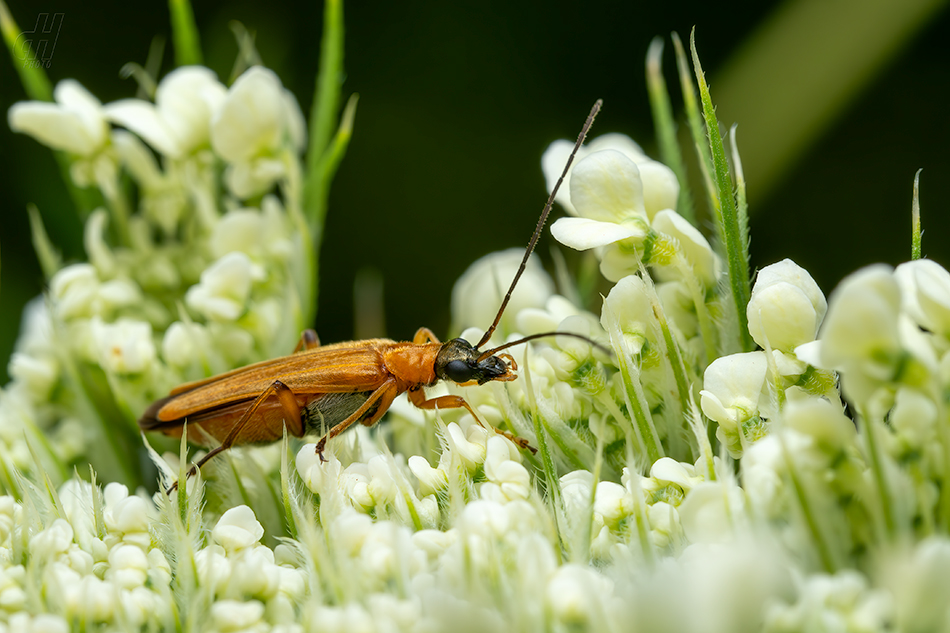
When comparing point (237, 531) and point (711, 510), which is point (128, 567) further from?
point (711, 510)

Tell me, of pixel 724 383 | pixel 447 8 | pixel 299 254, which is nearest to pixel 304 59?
pixel 447 8

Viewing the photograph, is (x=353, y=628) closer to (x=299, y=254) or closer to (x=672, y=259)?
(x=672, y=259)

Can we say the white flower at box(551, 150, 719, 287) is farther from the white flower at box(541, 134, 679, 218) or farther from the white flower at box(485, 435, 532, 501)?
the white flower at box(485, 435, 532, 501)

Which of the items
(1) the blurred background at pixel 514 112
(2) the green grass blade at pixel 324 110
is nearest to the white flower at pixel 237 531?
(2) the green grass blade at pixel 324 110

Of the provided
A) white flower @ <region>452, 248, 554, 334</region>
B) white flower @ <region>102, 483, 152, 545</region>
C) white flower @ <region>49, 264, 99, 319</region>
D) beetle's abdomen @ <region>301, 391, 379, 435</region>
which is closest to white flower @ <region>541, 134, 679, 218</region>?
white flower @ <region>452, 248, 554, 334</region>

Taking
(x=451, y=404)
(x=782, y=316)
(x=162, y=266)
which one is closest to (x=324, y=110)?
(x=162, y=266)

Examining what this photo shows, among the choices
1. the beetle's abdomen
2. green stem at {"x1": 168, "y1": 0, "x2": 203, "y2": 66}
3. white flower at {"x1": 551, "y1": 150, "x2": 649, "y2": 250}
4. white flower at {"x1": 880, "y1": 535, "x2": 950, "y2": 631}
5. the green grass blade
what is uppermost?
green stem at {"x1": 168, "y1": 0, "x2": 203, "y2": 66}
